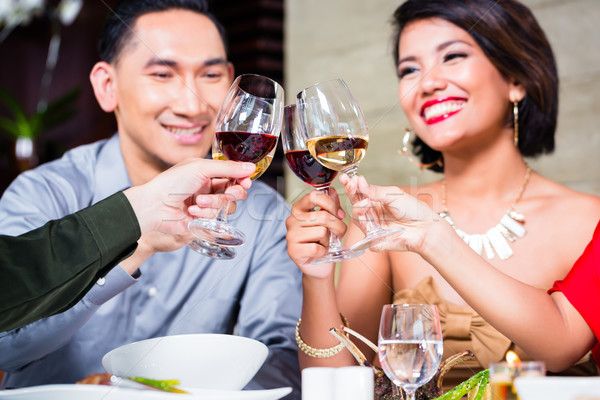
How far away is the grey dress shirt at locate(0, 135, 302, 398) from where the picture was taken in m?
1.63

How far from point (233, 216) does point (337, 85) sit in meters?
0.86

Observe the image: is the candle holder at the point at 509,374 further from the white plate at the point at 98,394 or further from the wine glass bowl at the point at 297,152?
the wine glass bowl at the point at 297,152

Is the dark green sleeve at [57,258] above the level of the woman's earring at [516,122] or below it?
below

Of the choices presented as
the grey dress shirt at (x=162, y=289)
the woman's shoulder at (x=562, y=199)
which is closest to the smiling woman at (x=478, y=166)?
the woman's shoulder at (x=562, y=199)

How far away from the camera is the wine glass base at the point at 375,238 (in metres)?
1.10

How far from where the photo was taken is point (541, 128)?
78.4 inches

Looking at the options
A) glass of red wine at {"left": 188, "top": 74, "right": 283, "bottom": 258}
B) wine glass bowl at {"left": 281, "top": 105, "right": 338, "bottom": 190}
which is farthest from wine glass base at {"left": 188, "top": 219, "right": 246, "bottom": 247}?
wine glass bowl at {"left": 281, "top": 105, "right": 338, "bottom": 190}

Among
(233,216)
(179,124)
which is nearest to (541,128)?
(233,216)

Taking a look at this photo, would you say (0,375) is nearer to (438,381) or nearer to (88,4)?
(438,381)

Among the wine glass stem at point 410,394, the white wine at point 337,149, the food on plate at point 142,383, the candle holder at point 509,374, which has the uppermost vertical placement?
the white wine at point 337,149

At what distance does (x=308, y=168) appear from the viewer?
124 cm

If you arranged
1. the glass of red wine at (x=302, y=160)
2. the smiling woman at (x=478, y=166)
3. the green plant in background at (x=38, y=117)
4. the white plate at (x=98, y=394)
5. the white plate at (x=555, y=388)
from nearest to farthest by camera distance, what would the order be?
1. the white plate at (x=555, y=388)
2. the white plate at (x=98, y=394)
3. the glass of red wine at (x=302, y=160)
4. the smiling woman at (x=478, y=166)
5. the green plant in background at (x=38, y=117)

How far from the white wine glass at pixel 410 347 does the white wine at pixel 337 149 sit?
347 mm

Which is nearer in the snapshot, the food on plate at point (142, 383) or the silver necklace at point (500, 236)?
the food on plate at point (142, 383)
